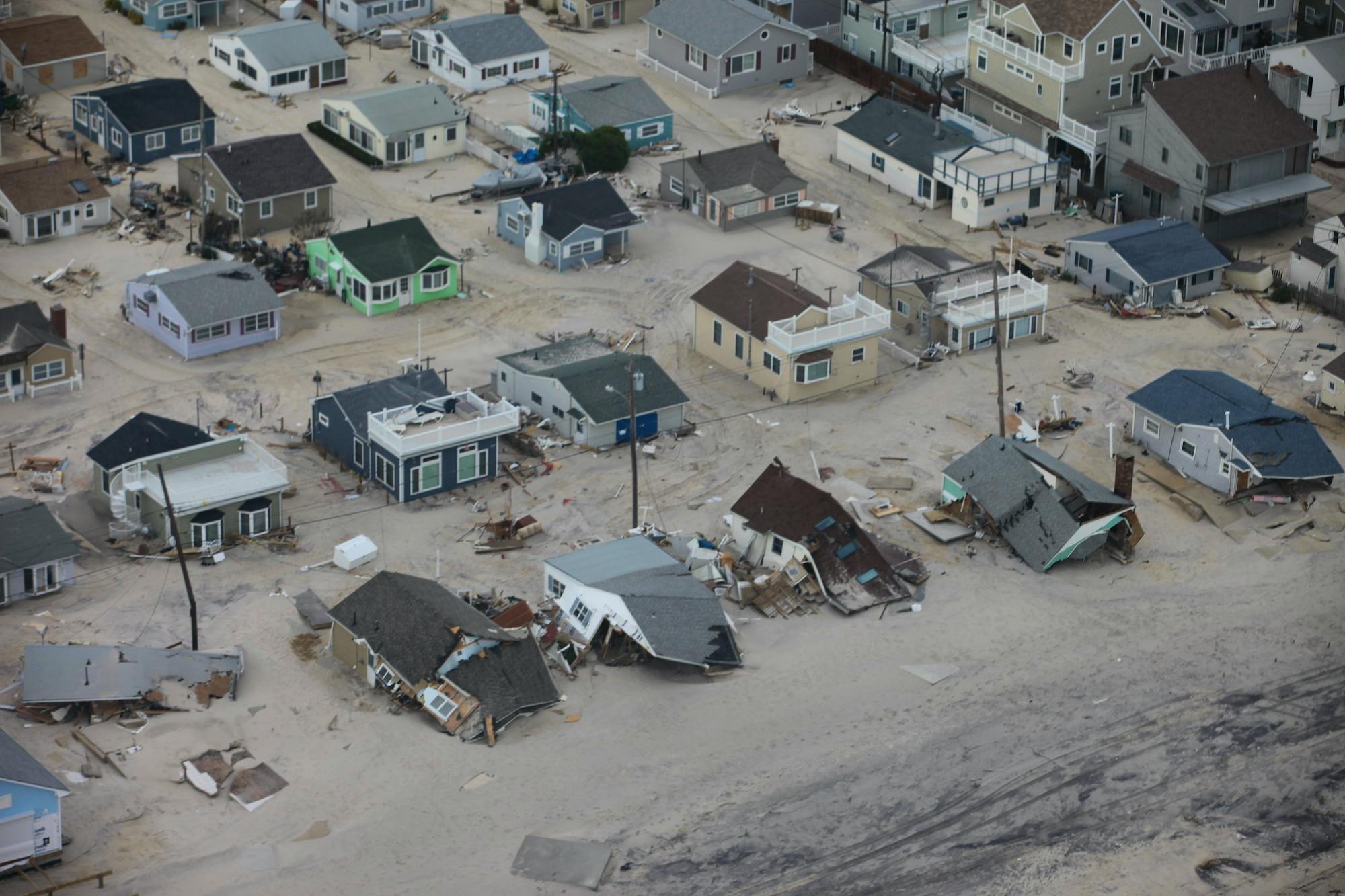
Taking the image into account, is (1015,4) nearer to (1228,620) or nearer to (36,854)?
(1228,620)

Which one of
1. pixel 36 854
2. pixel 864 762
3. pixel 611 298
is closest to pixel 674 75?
pixel 611 298

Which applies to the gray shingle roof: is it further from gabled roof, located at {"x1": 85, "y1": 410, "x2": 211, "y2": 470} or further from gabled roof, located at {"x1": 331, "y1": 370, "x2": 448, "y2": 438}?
gabled roof, located at {"x1": 85, "y1": 410, "x2": 211, "y2": 470}

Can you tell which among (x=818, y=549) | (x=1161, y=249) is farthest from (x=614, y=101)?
(x=818, y=549)

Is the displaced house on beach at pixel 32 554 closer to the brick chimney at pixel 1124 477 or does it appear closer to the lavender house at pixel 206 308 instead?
the lavender house at pixel 206 308

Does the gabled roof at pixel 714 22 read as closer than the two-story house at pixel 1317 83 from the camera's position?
No

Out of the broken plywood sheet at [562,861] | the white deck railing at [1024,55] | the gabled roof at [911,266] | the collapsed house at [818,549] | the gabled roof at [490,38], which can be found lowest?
the broken plywood sheet at [562,861]

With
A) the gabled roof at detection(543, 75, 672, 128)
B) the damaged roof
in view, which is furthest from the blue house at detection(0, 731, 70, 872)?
the gabled roof at detection(543, 75, 672, 128)

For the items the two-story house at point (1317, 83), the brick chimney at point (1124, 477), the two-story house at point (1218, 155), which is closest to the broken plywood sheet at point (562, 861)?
the brick chimney at point (1124, 477)
